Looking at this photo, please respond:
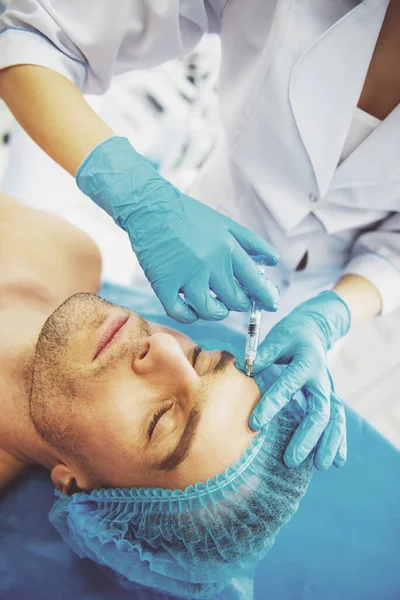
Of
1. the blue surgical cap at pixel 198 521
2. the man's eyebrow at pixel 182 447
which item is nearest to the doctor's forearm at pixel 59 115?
the man's eyebrow at pixel 182 447

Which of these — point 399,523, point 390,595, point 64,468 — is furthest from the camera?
point 399,523

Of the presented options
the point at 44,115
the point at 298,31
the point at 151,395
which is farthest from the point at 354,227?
the point at 44,115

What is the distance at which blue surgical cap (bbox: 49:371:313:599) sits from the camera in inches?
40.2

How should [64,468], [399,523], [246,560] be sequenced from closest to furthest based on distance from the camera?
[246,560], [64,468], [399,523]

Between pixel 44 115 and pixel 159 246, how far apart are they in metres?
0.42

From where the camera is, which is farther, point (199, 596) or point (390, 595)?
point (390, 595)

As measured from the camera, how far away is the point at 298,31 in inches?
46.4

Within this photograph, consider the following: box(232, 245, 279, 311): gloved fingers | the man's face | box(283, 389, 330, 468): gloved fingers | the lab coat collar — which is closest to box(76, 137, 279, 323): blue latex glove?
box(232, 245, 279, 311): gloved fingers

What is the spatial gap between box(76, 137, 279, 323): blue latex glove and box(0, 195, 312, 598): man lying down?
139 mm

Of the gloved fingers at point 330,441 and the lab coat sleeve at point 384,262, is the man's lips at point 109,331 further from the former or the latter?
the lab coat sleeve at point 384,262

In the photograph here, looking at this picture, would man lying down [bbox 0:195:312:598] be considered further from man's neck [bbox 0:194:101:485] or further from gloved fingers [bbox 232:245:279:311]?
gloved fingers [bbox 232:245:279:311]

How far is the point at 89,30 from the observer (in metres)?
1.15

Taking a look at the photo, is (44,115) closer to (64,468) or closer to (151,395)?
(151,395)

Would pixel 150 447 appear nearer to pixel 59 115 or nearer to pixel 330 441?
pixel 330 441
